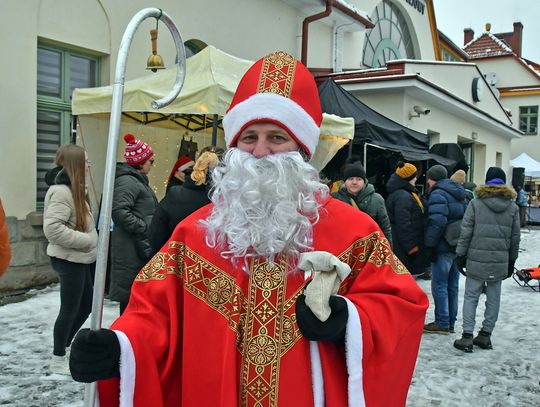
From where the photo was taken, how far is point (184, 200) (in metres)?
3.79

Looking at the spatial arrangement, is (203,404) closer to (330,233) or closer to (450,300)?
(330,233)

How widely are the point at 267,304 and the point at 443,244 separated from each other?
4281 millimetres

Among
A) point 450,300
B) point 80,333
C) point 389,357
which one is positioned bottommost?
point 450,300

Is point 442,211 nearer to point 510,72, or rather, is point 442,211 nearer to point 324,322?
point 324,322

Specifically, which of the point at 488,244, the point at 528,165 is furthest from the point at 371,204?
the point at 528,165

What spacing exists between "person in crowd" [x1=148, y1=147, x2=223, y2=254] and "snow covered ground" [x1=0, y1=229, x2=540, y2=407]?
4.18 feet

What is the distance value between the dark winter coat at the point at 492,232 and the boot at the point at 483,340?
58cm

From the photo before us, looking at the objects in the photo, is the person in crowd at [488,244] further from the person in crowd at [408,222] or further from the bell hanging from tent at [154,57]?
the bell hanging from tent at [154,57]

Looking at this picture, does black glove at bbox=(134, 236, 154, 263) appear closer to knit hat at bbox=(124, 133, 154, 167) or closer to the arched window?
knit hat at bbox=(124, 133, 154, 167)

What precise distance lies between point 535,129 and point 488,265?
84.4 feet

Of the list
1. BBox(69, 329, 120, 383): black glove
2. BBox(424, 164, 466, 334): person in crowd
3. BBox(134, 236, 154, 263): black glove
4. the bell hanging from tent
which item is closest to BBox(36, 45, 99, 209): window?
the bell hanging from tent

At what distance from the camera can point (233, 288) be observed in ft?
5.75

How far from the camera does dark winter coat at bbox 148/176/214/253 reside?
379cm

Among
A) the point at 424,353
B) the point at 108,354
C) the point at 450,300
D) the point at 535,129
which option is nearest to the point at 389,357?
the point at 108,354
